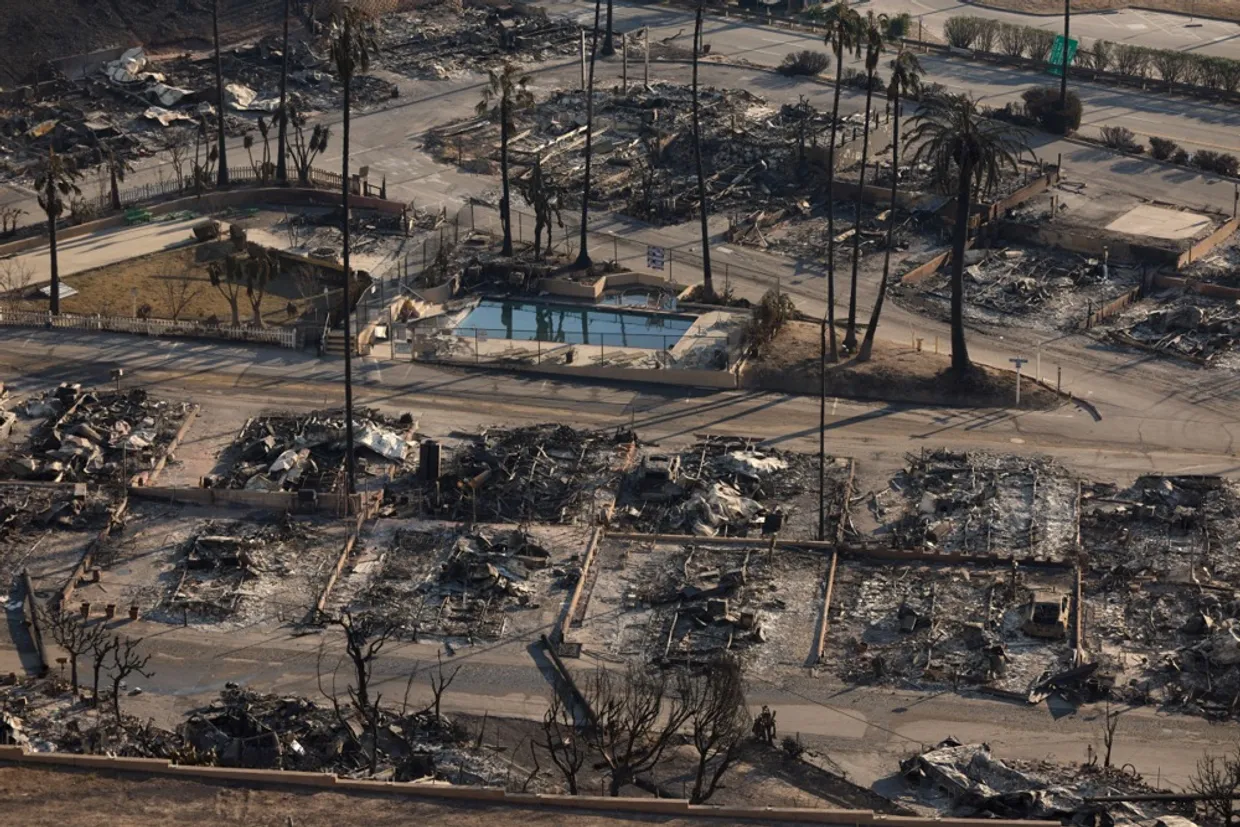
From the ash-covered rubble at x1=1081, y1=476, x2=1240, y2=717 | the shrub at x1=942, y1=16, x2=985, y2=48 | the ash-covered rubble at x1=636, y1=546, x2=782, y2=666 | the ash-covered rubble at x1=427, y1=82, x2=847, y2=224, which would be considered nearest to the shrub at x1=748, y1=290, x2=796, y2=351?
the ash-covered rubble at x1=427, y1=82, x2=847, y2=224

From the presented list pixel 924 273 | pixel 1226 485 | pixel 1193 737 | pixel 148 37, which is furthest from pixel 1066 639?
pixel 148 37

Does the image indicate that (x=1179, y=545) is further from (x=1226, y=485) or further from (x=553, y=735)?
(x=553, y=735)

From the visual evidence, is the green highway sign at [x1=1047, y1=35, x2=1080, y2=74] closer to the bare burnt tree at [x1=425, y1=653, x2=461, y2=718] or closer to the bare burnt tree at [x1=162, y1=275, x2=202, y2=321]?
the bare burnt tree at [x1=162, y1=275, x2=202, y2=321]

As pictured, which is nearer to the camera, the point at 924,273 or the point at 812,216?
the point at 924,273

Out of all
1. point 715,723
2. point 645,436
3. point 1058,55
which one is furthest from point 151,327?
point 1058,55

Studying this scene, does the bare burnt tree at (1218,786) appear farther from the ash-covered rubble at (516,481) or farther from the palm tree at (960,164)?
the palm tree at (960,164)

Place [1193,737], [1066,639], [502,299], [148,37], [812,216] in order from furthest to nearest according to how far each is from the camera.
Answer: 1. [148,37]
2. [812,216]
3. [502,299]
4. [1066,639]
5. [1193,737]

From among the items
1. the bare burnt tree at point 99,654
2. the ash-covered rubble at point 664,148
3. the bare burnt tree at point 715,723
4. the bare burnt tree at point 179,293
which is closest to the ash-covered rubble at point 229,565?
the bare burnt tree at point 99,654
